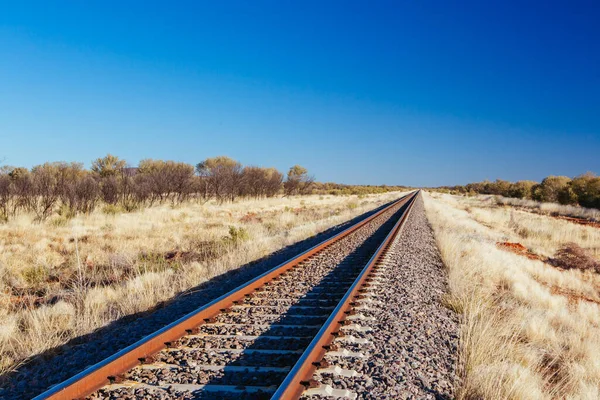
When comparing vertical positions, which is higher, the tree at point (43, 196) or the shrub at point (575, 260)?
the tree at point (43, 196)

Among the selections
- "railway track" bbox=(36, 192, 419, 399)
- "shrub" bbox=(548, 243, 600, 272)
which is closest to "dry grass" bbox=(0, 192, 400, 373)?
"railway track" bbox=(36, 192, 419, 399)

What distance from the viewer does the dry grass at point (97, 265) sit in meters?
5.89

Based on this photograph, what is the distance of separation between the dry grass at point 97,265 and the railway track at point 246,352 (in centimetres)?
169

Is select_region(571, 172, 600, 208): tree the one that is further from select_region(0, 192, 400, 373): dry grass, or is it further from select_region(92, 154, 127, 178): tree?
select_region(92, 154, 127, 178): tree

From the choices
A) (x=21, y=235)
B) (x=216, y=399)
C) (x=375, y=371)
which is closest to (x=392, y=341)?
(x=375, y=371)

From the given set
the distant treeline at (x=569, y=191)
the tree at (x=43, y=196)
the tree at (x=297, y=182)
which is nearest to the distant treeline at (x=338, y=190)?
the tree at (x=297, y=182)

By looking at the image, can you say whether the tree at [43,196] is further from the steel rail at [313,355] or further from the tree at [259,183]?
the tree at [259,183]

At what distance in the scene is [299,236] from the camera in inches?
623

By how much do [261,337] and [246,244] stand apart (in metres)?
8.02

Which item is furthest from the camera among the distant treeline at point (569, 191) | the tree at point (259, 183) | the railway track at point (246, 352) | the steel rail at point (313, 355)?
the tree at point (259, 183)

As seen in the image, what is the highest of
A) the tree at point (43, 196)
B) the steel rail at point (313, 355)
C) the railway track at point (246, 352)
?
the tree at point (43, 196)

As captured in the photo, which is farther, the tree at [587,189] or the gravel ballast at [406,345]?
the tree at [587,189]

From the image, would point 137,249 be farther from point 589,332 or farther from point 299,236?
point 589,332

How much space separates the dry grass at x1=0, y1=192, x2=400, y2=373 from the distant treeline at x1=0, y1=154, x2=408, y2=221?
6.09ft
